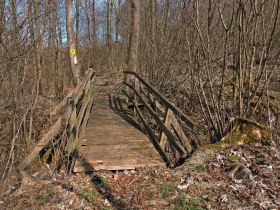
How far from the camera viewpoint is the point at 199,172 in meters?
4.69

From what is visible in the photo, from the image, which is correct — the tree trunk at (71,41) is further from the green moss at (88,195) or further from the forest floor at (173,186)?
the green moss at (88,195)

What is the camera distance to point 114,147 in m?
6.01

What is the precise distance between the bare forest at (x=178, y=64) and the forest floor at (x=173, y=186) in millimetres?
83

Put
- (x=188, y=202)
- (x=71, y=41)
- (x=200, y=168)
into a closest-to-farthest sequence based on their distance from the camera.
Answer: (x=188, y=202)
(x=200, y=168)
(x=71, y=41)

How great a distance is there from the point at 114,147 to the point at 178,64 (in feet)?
13.5

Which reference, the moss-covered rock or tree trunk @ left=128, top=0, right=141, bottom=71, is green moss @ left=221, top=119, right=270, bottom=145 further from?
tree trunk @ left=128, top=0, right=141, bottom=71

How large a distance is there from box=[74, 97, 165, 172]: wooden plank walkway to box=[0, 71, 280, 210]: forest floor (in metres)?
0.19

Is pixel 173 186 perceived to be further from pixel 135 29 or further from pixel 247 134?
pixel 135 29

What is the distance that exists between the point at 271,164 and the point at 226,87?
232 inches

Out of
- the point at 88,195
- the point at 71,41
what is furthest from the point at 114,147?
the point at 71,41

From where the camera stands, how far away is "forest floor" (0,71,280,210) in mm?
3900

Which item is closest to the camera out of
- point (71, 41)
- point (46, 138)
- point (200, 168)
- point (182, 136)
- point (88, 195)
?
point (88, 195)

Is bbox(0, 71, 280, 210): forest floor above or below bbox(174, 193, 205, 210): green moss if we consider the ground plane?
above

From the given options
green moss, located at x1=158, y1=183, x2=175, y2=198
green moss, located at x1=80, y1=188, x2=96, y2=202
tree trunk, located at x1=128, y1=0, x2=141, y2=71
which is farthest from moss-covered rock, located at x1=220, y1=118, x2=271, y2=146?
tree trunk, located at x1=128, y1=0, x2=141, y2=71
